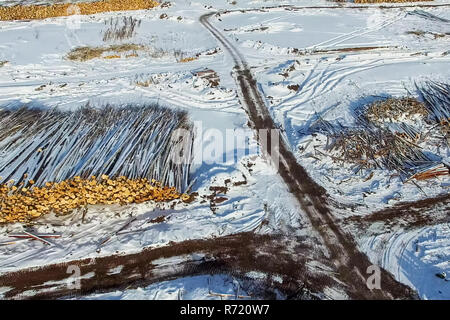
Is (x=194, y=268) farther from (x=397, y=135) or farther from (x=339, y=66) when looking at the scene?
(x=339, y=66)

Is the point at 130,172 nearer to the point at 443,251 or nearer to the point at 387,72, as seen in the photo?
the point at 443,251

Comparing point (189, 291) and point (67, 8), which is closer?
point (189, 291)

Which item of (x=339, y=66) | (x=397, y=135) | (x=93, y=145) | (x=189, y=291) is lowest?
(x=189, y=291)

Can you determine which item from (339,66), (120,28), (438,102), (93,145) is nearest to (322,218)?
(438,102)

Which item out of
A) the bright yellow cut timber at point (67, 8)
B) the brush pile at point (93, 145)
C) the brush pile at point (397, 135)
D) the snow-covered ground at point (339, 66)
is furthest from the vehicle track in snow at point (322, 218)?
the bright yellow cut timber at point (67, 8)

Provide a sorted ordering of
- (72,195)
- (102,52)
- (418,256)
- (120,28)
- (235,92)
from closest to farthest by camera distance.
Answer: (418,256), (72,195), (235,92), (102,52), (120,28)

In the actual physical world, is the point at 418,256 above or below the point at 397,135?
below

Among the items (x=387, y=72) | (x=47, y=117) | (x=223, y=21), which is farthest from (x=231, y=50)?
(x=47, y=117)

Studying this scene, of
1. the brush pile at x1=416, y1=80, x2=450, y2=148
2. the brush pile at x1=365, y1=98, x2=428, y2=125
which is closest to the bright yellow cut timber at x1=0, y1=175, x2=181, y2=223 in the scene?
the brush pile at x1=365, y1=98, x2=428, y2=125

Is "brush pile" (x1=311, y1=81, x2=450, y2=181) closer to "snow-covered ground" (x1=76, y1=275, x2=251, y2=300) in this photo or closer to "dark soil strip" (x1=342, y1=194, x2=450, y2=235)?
"dark soil strip" (x1=342, y1=194, x2=450, y2=235)
